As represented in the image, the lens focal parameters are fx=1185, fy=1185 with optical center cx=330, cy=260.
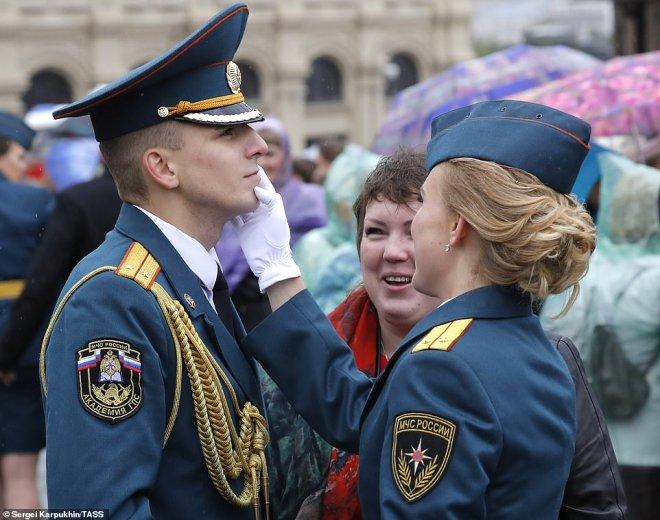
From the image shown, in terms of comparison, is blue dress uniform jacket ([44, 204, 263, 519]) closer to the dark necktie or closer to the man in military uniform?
the man in military uniform

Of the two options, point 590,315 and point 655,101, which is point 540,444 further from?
point 655,101

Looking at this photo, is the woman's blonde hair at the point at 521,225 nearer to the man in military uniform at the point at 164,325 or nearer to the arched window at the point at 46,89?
the man in military uniform at the point at 164,325

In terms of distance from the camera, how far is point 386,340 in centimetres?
290

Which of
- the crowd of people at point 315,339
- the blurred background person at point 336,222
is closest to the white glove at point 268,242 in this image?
the crowd of people at point 315,339

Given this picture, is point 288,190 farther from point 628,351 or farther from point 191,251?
point 191,251

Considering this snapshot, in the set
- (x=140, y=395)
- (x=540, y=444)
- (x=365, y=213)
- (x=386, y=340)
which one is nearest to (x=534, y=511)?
(x=540, y=444)

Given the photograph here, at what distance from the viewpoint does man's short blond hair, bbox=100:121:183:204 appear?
234 centimetres

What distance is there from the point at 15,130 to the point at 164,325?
402 centimetres

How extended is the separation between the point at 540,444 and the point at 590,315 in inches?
101

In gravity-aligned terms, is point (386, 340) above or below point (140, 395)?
below

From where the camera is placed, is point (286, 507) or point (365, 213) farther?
point (365, 213)

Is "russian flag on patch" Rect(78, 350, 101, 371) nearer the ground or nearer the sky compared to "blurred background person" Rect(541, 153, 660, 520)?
nearer the sky

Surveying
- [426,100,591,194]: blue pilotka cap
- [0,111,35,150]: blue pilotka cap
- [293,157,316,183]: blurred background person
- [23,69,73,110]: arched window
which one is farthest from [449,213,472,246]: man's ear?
[23,69,73,110]: arched window

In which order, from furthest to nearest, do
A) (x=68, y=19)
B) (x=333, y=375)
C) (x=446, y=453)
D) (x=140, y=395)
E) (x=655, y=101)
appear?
1. (x=68, y=19)
2. (x=655, y=101)
3. (x=333, y=375)
4. (x=140, y=395)
5. (x=446, y=453)
